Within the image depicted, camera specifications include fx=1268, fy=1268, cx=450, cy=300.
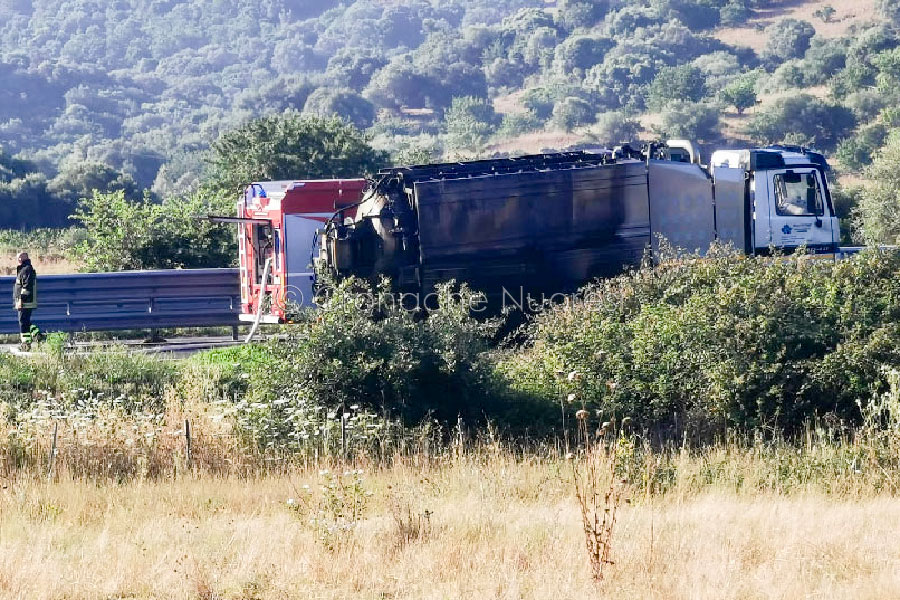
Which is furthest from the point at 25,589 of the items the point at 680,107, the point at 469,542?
the point at 680,107

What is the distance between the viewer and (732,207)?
20688 millimetres

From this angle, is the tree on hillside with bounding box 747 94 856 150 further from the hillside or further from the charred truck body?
the charred truck body

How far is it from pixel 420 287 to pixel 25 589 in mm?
11246

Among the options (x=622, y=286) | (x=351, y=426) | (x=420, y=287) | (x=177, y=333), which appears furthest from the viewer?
(x=177, y=333)

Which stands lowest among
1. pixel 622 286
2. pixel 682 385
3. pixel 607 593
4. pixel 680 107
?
pixel 607 593

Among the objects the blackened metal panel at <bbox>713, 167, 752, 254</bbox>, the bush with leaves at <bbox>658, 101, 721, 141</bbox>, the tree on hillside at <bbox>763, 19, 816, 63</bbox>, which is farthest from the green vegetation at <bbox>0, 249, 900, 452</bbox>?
the tree on hillside at <bbox>763, 19, 816, 63</bbox>

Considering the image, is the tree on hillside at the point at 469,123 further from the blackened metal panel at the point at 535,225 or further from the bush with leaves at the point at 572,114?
the blackened metal panel at the point at 535,225

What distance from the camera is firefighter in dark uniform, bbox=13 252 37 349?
18.6 metres

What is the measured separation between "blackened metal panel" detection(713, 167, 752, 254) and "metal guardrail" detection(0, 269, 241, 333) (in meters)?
8.13

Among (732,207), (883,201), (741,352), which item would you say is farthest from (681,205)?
(883,201)

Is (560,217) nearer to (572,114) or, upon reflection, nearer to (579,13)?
(572,114)

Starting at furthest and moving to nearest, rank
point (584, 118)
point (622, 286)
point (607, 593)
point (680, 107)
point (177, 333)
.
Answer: point (584, 118)
point (680, 107)
point (177, 333)
point (622, 286)
point (607, 593)

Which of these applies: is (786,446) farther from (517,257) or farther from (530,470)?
(517,257)

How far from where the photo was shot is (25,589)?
24.8 feet
